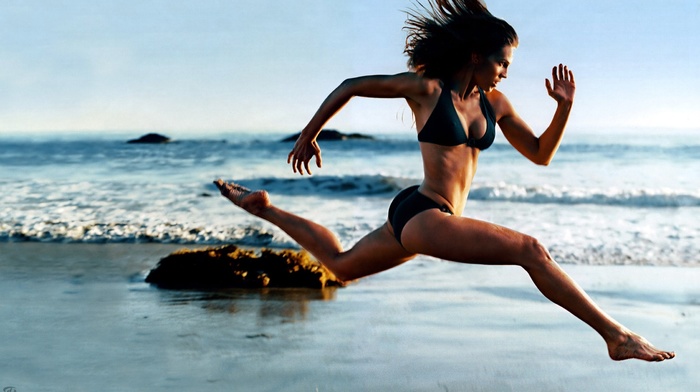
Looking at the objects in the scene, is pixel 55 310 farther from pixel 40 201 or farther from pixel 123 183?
pixel 123 183

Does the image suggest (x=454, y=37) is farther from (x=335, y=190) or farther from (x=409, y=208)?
(x=335, y=190)

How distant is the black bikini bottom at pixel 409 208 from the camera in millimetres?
3764

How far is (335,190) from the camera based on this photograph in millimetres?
13742

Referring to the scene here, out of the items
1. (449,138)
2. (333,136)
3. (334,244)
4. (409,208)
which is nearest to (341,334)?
(334,244)

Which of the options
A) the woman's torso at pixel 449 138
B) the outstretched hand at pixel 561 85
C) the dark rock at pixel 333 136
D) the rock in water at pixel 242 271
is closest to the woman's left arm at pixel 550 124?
the outstretched hand at pixel 561 85

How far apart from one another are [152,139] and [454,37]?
14317 millimetres

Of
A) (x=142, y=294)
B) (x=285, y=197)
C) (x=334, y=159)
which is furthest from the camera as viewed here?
(x=334, y=159)

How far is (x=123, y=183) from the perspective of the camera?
14.4 metres

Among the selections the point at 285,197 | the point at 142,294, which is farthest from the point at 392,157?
the point at 142,294

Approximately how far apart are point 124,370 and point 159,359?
222 millimetres

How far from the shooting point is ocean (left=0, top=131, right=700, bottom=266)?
9.86 metres

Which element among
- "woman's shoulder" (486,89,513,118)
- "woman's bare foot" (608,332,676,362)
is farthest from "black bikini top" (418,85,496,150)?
"woman's bare foot" (608,332,676,362)

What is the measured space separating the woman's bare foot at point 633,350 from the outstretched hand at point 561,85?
98 cm

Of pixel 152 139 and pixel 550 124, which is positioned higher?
pixel 550 124
